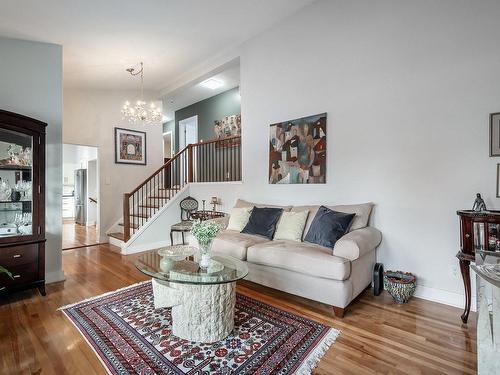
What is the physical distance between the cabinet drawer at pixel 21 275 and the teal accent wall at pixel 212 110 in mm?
4821

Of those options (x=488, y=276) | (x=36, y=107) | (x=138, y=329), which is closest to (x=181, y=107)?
(x=36, y=107)

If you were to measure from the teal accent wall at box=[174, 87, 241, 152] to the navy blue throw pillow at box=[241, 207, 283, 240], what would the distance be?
139 inches

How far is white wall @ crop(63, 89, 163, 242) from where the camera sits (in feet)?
16.9

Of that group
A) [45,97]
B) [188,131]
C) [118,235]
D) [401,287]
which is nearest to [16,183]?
[45,97]

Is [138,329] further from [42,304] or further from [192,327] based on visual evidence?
[42,304]

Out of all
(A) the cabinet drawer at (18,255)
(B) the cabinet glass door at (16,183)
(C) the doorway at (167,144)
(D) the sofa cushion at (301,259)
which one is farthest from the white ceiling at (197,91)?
(A) the cabinet drawer at (18,255)

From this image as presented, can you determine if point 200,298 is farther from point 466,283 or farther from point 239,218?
point 466,283

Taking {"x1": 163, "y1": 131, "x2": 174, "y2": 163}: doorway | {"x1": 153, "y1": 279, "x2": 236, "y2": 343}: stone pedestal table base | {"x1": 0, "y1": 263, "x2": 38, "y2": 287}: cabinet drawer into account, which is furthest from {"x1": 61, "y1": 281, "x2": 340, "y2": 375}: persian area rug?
{"x1": 163, "y1": 131, "x2": 174, "y2": 163}: doorway

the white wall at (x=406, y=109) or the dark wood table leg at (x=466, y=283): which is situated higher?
the white wall at (x=406, y=109)

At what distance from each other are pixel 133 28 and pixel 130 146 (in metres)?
3.01

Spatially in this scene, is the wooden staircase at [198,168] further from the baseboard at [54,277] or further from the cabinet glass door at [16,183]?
the cabinet glass door at [16,183]

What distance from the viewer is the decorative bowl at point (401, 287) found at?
102 inches

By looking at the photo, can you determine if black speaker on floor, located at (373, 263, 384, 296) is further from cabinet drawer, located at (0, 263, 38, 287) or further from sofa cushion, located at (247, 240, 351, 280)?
cabinet drawer, located at (0, 263, 38, 287)

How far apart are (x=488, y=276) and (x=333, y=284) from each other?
130 centimetres
